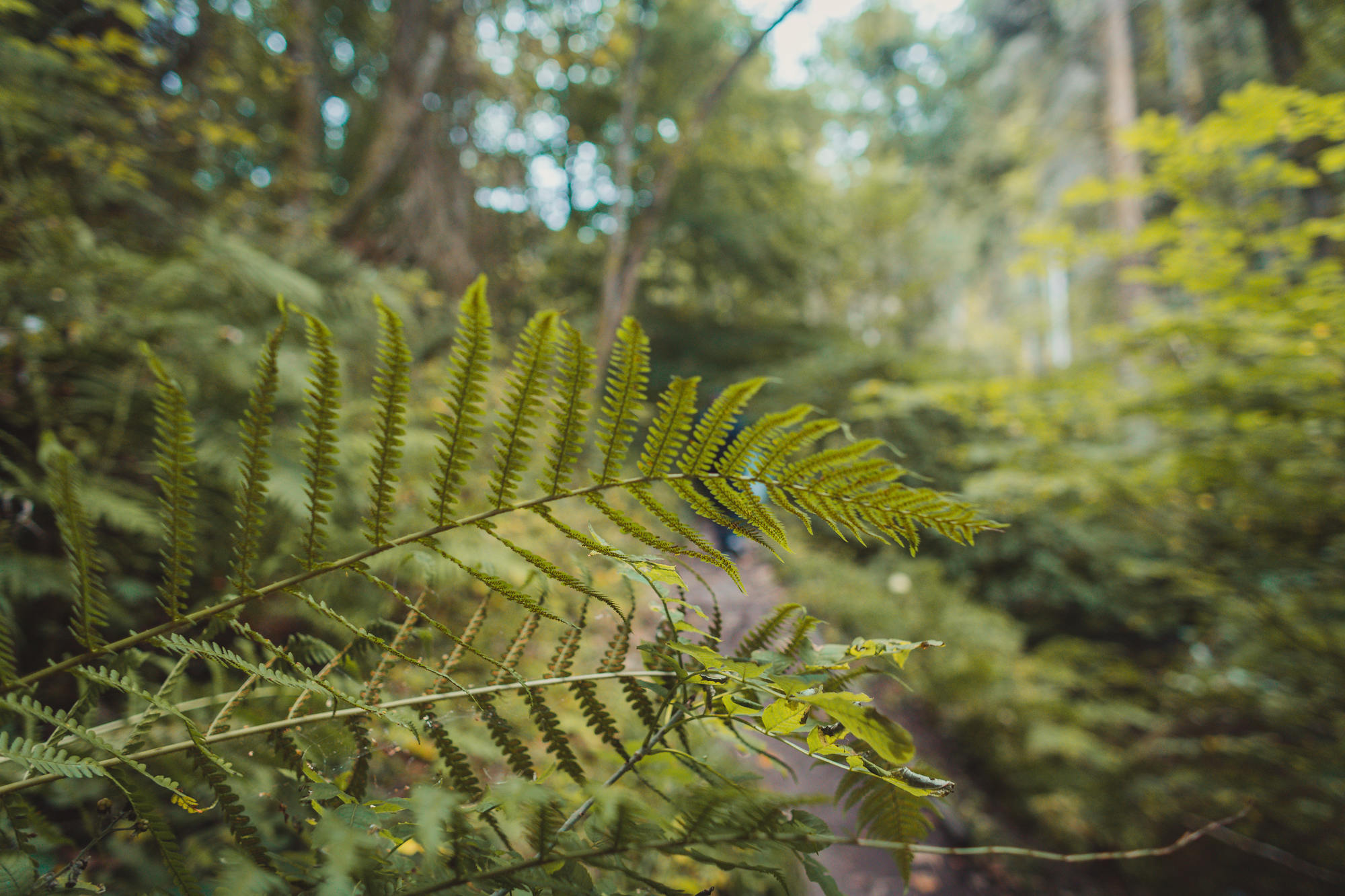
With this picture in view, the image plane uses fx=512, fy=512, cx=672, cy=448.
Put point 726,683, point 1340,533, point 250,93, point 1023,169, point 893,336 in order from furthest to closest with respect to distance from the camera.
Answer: point 893,336 < point 1023,169 < point 250,93 < point 1340,533 < point 726,683

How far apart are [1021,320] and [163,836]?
11.2 metres

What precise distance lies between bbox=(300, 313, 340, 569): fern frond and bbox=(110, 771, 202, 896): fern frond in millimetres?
208

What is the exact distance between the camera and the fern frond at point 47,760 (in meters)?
0.40

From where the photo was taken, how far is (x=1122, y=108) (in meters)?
6.28

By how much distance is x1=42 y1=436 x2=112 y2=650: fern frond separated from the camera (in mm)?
410

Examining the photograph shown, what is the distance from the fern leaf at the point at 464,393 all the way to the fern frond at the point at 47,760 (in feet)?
1.04

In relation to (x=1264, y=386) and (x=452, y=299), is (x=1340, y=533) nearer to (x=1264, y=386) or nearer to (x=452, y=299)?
(x=1264, y=386)

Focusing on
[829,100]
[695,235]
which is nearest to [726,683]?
[695,235]

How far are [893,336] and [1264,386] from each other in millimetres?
12760

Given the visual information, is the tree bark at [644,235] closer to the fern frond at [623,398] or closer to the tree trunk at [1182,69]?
the fern frond at [623,398]

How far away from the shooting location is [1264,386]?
270 cm

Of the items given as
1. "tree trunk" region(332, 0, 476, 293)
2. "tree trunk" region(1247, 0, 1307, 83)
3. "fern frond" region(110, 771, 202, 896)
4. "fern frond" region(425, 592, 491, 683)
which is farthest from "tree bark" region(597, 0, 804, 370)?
"fern frond" region(110, 771, 202, 896)

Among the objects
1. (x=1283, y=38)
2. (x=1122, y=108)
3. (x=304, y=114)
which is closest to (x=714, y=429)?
(x=1283, y=38)

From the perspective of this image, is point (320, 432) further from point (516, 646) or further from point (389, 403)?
point (516, 646)
